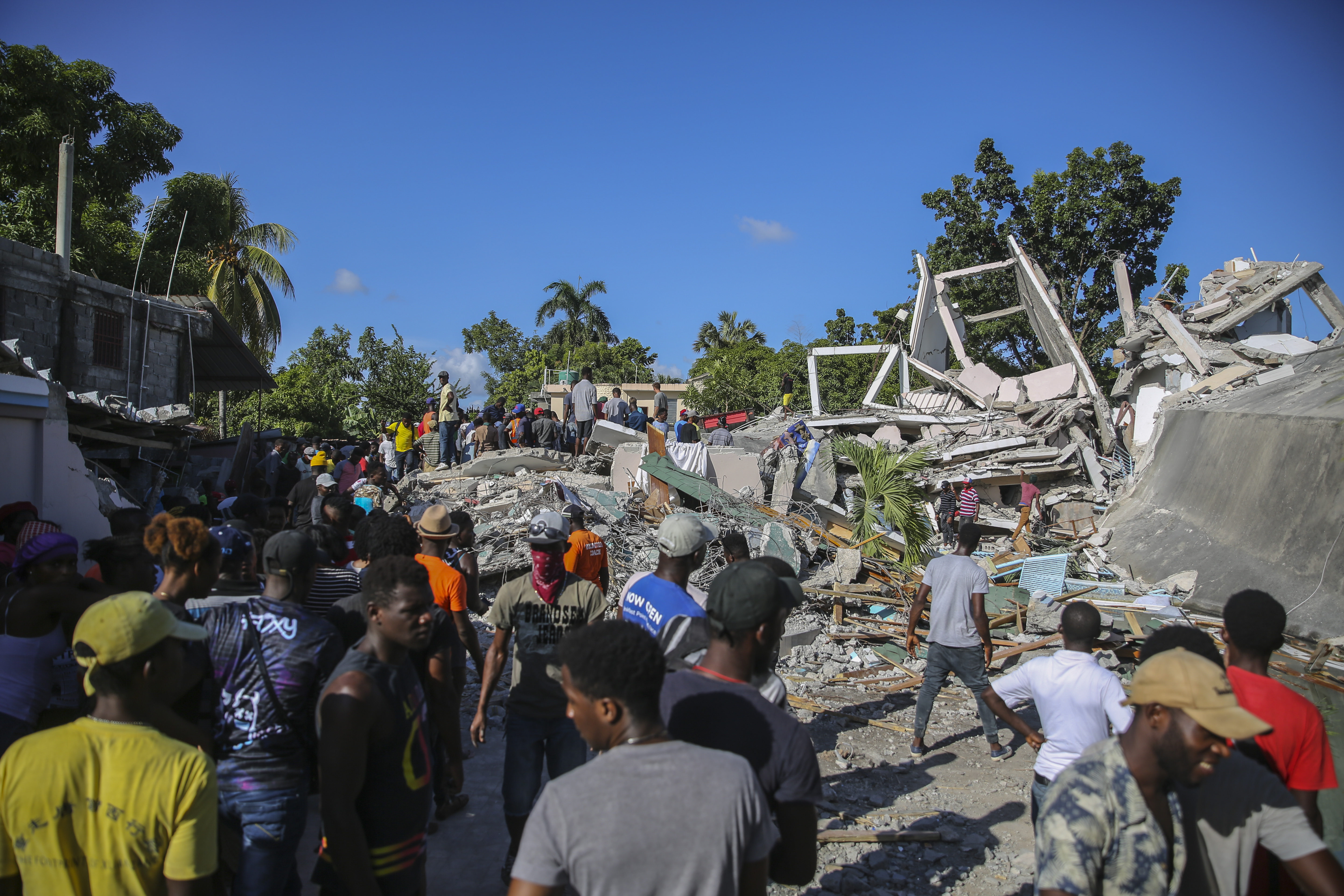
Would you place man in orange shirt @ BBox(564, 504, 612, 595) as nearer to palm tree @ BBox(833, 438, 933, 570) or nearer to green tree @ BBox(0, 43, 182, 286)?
palm tree @ BBox(833, 438, 933, 570)

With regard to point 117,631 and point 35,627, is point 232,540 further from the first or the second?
point 117,631

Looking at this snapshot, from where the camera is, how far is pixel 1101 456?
17609 mm

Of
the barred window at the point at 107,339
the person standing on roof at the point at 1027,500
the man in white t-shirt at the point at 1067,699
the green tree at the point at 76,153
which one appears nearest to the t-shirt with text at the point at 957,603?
the man in white t-shirt at the point at 1067,699

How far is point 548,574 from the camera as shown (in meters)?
3.76

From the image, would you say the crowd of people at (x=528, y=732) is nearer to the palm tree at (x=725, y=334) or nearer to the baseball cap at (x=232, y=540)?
the baseball cap at (x=232, y=540)

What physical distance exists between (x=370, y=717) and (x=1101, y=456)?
61.3ft

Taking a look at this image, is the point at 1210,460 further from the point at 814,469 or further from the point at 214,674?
the point at 214,674

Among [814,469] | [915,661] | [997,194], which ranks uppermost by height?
[997,194]

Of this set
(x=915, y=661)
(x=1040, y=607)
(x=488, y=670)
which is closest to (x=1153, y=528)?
(x=1040, y=607)

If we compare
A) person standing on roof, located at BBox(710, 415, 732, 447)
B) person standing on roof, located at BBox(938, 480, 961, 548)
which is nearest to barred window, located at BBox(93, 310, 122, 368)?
person standing on roof, located at BBox(710, 415, 732, 447)

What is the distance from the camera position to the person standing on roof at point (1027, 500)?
1489 cm

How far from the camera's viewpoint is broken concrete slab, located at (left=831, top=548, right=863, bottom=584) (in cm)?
1016

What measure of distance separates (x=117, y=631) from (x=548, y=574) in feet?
6.43

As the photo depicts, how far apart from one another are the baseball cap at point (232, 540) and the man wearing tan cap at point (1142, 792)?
3.44 metres
